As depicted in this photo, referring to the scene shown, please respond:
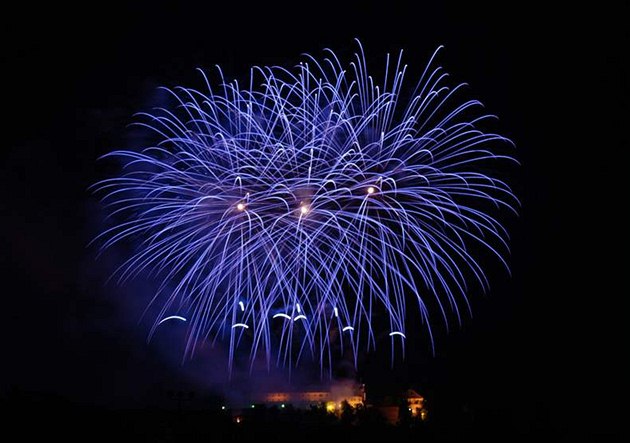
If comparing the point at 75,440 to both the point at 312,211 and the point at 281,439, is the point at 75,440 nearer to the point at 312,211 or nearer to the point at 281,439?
the point at 281,439

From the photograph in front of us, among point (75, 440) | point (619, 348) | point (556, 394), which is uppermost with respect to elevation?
point (619, 348)

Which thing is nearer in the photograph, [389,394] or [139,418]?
[139,418]

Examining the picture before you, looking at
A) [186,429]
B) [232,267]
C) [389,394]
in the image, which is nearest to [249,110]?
[232,267]

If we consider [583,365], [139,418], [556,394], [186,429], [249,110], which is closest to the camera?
[249,110]

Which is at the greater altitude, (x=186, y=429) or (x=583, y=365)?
(x=583, y=365)

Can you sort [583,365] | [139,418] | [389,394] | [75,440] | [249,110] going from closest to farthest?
[249,110] < [75,440] < [139,418] < [583,365] < [389,394]

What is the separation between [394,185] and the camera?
19.8 metres

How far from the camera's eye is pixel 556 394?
109 feet

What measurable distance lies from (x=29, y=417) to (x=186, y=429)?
6892 mm

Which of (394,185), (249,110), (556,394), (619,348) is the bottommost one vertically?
(556,394)

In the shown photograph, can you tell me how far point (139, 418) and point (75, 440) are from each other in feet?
28.2

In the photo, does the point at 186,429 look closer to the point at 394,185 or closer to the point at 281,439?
the point at 281,439

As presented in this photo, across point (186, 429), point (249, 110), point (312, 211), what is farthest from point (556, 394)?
point (249, 110)

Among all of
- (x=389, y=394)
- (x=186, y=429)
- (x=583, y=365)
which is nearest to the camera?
(x=186, y=429)
